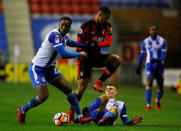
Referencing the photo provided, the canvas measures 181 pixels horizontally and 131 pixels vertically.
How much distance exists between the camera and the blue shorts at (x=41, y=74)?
26.3 feet

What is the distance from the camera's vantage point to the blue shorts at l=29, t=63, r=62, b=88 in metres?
8.02

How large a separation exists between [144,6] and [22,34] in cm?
798

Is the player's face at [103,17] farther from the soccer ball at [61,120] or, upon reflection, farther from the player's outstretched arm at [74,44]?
the soccer ball at [61,120]

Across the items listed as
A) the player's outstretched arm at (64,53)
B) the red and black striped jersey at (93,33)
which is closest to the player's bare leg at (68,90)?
the player's outstretched arm at (64,53)

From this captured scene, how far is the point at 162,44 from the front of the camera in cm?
1277

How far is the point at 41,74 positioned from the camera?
8055mm

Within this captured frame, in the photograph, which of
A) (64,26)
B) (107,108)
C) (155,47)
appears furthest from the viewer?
(155,47)

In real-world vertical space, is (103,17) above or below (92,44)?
above

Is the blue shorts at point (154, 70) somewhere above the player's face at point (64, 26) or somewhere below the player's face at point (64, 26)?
below

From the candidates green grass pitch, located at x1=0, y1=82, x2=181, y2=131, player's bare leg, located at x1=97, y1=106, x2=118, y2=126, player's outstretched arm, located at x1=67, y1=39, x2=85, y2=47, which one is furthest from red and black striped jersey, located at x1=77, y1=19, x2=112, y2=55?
green grass pitch, located at x1=0, y1=82, x2=181, y2=131

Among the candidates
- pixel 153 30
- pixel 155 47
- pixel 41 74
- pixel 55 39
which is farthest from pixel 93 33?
pixel 155 47

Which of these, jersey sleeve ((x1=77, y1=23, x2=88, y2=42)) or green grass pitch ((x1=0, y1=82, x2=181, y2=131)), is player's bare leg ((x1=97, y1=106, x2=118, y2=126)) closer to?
green grass pitch ((x1=0, y1=82, x2=181, y2=131))

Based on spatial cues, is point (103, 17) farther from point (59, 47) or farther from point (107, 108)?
point (107, 108)

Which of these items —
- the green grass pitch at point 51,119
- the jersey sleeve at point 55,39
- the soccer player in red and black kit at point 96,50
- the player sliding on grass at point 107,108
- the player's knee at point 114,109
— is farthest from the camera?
the soccer player in red and black kit at point 96,50
